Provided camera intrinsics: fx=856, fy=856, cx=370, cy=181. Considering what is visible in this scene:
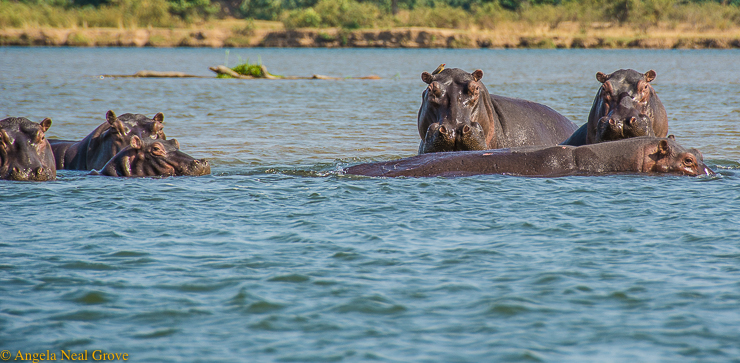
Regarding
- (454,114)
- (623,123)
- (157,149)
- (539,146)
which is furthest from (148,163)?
(623,123)

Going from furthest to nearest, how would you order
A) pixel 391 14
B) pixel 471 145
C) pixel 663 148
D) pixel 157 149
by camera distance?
pixel 391 14, pixel 157 149, pixel 471 145, pixel 663 148

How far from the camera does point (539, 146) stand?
898 cm

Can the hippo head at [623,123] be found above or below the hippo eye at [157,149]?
above

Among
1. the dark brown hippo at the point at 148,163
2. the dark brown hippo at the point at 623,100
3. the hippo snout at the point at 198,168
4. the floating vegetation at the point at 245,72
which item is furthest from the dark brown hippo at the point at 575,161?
the floating vegetation at the point at 245,72

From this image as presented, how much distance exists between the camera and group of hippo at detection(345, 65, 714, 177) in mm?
8617

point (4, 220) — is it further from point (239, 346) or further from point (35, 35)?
point (35, 35)

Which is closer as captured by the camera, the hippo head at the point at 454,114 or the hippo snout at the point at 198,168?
the hippo head at the point at 454,114

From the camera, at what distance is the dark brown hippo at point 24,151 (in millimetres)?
8609

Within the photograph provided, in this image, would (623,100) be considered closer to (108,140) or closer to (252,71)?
(108,140)

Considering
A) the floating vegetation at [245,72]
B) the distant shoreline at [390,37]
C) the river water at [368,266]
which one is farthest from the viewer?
the distant shoreline at [390,37]

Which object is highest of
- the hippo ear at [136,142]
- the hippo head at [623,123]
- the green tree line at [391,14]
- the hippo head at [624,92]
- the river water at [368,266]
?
the green tree line at [391,14]

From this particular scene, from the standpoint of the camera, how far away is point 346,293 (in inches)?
201

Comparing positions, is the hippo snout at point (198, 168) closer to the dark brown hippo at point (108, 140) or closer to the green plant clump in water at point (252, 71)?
the dark brown hippo at point (108, 140)

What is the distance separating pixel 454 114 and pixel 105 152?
406cm
